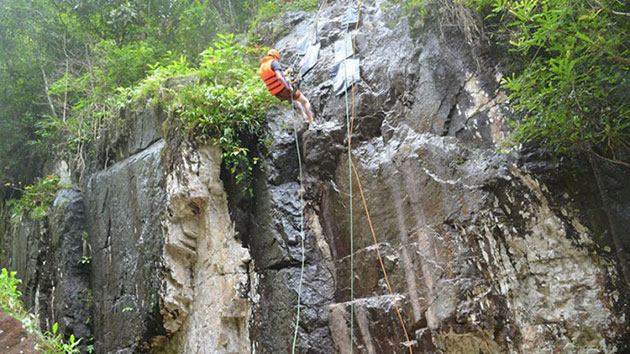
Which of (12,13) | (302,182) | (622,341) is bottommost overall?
(622,341)

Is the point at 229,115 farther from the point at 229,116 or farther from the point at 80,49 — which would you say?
the point at 80,49

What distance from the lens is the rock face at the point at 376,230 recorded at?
4.71 metres

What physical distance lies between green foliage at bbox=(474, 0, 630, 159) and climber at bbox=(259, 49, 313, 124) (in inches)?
118

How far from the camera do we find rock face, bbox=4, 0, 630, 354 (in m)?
4.71

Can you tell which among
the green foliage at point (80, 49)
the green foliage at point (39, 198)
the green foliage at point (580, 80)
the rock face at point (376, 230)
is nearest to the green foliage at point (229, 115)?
the rock face at point (376, 230)

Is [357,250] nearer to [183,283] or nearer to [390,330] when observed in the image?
[390,330]

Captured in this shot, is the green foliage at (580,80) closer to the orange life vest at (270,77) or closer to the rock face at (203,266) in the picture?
the orange life vest at (270,77)

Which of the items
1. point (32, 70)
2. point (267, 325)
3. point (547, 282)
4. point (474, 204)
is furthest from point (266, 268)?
point (32, 70)

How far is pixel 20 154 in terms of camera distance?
12.7 m

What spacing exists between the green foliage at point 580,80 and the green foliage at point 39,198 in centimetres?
968

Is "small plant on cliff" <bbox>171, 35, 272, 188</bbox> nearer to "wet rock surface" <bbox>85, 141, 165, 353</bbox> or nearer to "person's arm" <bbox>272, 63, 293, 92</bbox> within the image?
"person's arm" <bbox>272, 63, 293, 92</bbox>

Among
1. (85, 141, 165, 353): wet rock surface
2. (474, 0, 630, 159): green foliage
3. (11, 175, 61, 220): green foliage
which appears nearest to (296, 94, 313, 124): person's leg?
(85, 141, 165, 353): wet rock surface

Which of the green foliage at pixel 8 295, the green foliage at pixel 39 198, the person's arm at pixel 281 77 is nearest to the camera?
the green foliage at pixel 8 295

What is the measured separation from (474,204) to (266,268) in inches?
116
